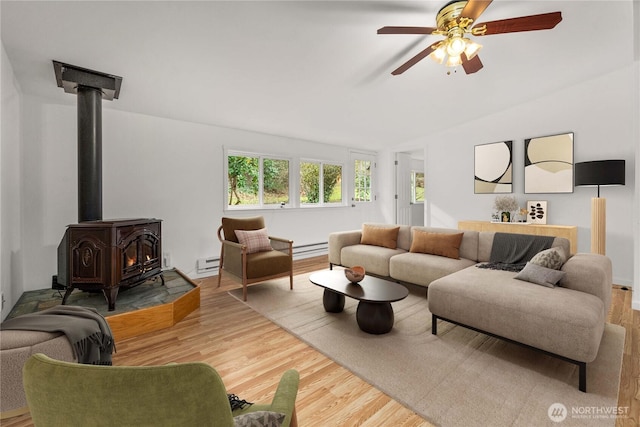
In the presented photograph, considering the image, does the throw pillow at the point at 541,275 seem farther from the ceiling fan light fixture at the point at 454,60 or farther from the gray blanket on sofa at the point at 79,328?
the gray blanket on sofa at the point at 79,328

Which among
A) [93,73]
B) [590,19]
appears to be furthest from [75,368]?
[590,19]

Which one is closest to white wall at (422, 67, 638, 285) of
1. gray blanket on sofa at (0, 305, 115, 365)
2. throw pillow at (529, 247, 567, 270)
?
throw pillow at (529, 247, 567, 270)

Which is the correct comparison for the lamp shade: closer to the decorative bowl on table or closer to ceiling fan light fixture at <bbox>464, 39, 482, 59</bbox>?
ceiling fan light fixture at <bbox>464, 39, 482, 59</bbox>

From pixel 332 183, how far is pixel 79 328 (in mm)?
4877

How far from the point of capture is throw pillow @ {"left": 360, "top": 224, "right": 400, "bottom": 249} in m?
4.01

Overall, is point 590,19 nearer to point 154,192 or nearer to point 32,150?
point 154,192

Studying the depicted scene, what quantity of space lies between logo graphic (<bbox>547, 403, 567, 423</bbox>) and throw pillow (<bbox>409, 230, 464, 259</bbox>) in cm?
186

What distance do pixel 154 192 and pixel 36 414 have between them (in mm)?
3668

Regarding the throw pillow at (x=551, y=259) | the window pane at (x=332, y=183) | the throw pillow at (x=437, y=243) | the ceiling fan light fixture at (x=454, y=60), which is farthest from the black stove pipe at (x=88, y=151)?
the throw pillow at (x=551, y=259)

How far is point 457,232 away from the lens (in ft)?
11.4

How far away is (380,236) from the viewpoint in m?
4.10

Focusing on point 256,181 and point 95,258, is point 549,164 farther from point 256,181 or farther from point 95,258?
point 95,258

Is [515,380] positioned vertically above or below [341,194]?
below

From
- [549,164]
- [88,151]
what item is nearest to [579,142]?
[549,164]
